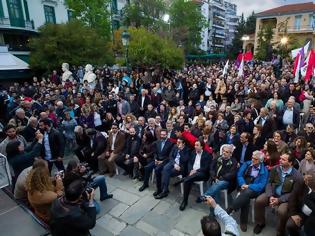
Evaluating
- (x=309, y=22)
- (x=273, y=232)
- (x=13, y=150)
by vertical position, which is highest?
(x=309, y=22)

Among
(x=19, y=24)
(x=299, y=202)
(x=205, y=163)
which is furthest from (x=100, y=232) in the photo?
(x=19, y=24)

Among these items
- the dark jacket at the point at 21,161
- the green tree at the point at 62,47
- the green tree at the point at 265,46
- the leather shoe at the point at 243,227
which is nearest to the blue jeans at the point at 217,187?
the leather shoe at the point at 243,227

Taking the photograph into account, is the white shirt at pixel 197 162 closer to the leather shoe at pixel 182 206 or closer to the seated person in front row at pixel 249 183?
the leather shoe at pixel 182 206

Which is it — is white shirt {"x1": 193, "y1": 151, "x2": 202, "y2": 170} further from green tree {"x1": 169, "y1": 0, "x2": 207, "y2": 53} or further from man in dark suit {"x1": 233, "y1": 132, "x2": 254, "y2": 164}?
green tree {"x1": 169, "y1": 0, "x2": 207, "y2": 53}

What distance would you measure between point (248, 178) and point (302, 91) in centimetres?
652

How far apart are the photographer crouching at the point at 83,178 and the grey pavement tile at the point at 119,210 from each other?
1.27 ft

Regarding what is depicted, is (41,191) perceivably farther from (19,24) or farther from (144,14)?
(144,14)

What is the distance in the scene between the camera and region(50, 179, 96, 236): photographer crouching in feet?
9.77

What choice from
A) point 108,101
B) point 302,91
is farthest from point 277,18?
point 108,101

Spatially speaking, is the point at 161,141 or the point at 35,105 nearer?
the point at 161,141

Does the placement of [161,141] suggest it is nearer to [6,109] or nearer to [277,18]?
[6,109]

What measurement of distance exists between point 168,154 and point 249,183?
6.91 feet

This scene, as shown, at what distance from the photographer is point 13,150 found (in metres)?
4.95

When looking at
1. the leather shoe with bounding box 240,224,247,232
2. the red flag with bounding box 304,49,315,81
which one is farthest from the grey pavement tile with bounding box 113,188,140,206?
the red flag with bounding box 304,49,315,81
